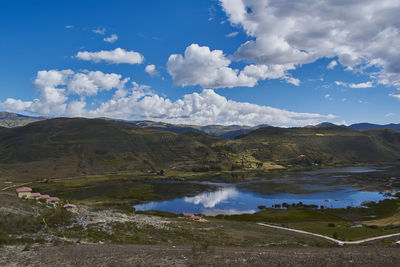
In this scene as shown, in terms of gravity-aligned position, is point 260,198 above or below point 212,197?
above

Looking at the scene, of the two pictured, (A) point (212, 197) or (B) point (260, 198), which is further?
(A) point (212, 197)

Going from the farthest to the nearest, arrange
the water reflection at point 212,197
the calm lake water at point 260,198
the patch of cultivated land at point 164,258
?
the water reflection at point 212,197
the calm lake water at point 260,198
the patch of cultivated land at point 164,258

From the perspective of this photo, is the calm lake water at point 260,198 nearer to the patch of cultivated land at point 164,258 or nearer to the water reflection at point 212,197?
the water reflection at point 212,197

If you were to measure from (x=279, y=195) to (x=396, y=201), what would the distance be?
4340 centimetres

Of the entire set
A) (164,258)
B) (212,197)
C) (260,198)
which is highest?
(164,258)

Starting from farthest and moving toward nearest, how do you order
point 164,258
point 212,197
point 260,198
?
point 212,197, point 260,198, point 164,258

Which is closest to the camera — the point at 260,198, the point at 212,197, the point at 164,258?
the point at 164,258

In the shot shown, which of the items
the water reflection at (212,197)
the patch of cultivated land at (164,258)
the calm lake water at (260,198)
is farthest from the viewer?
the water reflection at (212,197)

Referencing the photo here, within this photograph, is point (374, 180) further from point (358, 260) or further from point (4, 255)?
point (4, 255)

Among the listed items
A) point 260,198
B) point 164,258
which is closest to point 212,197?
point 260,198

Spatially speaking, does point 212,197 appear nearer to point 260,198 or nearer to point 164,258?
point 260,198

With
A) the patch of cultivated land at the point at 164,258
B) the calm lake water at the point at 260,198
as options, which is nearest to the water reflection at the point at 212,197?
the calm lake water at the point at 260,198

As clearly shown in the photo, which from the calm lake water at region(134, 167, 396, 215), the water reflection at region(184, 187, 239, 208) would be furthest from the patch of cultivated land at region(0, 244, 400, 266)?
the water reflection at region(184, 187, 239, 208)

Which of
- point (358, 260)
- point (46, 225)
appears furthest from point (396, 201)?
point (46, 225)
